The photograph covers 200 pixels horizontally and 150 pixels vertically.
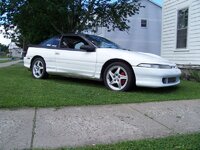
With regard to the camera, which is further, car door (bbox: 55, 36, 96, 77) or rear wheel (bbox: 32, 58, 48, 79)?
rear wheel (bbox: 32, 58, 48, 79)

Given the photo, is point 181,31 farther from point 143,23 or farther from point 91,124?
point 143,23

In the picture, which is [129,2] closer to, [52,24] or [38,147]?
[52,24]

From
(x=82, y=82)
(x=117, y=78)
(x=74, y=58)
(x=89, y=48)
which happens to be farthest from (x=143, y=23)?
(x=117, y=78)

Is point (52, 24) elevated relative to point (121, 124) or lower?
elevated

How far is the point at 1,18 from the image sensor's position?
12.6 m

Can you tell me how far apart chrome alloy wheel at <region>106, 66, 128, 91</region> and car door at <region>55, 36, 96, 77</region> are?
1.71 ft

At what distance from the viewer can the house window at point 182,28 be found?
11.5 m

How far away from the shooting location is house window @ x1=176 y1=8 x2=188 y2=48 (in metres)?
11.5

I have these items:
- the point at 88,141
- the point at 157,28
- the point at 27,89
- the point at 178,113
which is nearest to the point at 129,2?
the point at 27,89

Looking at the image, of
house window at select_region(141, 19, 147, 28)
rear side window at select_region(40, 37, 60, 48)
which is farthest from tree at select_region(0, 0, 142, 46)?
house window at select_region(141, 19, 147, 28)

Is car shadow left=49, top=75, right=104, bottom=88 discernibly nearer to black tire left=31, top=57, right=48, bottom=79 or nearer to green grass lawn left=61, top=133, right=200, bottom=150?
black tire left=31, top=57, right=48, bottom=79

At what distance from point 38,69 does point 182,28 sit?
582 centimetres

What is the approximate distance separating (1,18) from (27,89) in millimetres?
6645

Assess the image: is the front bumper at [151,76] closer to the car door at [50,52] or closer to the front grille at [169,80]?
the front grille at [169,80]
